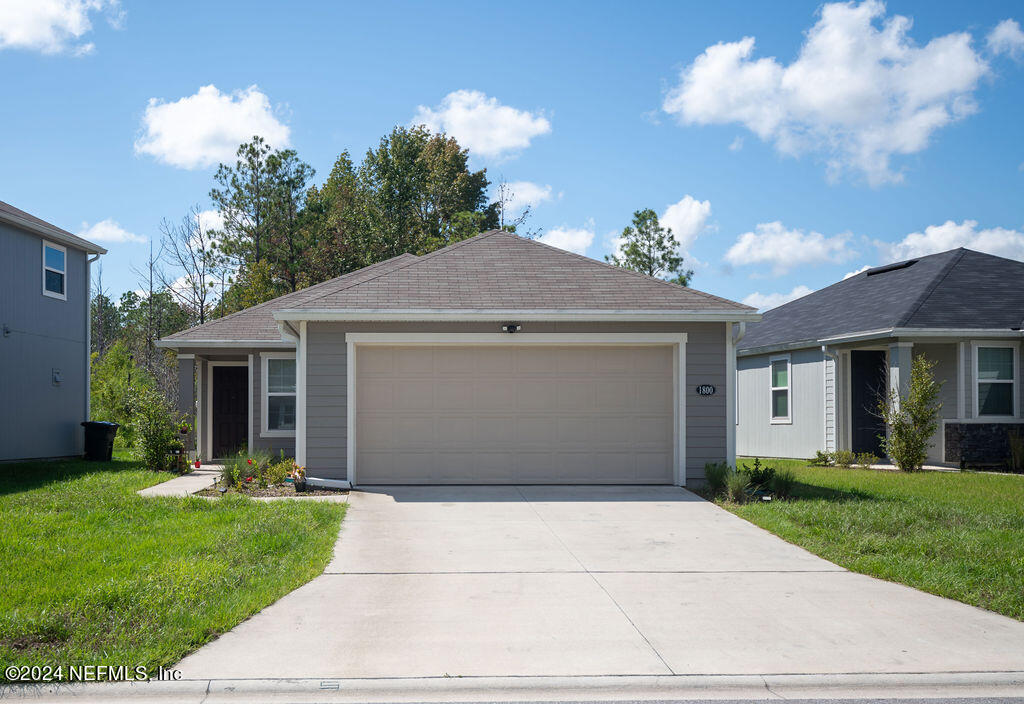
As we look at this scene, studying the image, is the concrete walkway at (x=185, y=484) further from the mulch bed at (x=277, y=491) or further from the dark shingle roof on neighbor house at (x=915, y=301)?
the dark shingle roof on neighbor house at (x=915, y=301)

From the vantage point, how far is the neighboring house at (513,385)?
1230cm

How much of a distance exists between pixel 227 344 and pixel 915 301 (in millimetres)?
14279

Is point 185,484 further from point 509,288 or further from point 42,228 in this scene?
point 42,228

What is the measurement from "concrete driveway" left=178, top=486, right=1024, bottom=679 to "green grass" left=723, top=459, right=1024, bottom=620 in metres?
0.32

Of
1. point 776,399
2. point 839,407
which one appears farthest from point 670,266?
point 839,407

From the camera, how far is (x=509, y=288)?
43.0 ft

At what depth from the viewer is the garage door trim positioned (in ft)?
40.6

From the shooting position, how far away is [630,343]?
12633 mm

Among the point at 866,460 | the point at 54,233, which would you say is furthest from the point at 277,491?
the point at 866,460

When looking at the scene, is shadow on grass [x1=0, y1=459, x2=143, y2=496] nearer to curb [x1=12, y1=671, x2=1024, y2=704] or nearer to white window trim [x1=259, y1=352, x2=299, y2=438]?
white window trim [x1=259, y1=352, x2=299, y2=438]

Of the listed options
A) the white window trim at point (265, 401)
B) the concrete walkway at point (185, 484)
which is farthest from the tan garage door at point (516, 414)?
the white window trim at point (265, 401)

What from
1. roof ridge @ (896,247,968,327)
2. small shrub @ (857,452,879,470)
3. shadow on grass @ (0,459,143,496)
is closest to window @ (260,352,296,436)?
shadow on grass @ (0,459,143,496)

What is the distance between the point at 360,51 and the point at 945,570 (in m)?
14.6

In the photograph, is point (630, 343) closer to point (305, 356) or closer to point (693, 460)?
point (693, 460)
